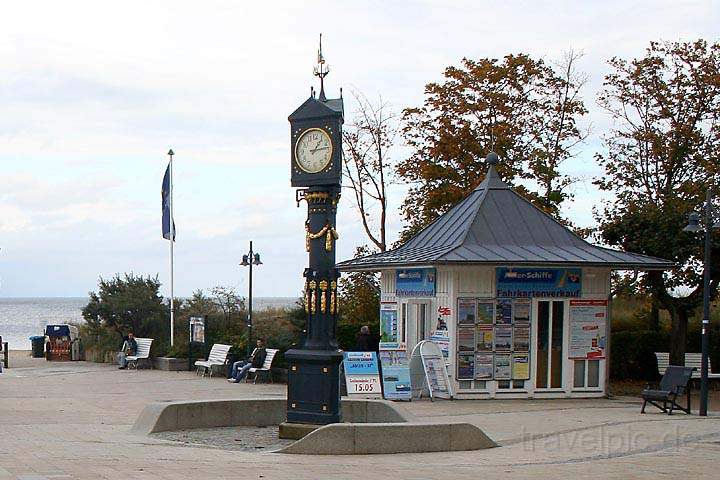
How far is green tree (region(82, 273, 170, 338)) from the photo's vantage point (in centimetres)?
3828

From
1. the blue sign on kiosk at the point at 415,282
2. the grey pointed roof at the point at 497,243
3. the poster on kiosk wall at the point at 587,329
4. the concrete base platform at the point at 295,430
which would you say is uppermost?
the grey pointed roof at the point at 497,243

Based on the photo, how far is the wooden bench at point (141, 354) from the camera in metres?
33.9

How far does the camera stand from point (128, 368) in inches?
1341

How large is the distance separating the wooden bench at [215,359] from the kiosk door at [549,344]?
9694mm

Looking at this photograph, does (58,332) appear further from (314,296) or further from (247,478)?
(247,478)

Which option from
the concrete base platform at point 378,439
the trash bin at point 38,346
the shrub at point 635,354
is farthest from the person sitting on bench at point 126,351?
the concrete base platform at point 378,439

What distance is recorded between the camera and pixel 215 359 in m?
31.2

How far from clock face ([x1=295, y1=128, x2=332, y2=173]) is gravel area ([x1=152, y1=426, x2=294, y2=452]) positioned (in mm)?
4113

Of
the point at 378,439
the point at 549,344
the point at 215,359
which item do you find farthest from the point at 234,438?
the point at 215,359

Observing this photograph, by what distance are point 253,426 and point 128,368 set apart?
53.9 ft

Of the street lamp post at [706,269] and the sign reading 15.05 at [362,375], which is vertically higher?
the street lamp post at [706,269]

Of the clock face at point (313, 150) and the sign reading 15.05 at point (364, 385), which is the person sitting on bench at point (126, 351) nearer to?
the sign reading 15.05 at point (364, 385)

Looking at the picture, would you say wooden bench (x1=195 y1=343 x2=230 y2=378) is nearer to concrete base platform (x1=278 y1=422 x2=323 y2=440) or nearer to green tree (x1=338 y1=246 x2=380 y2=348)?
green tree (x1=338 y1=246 x2=380 y2=348)

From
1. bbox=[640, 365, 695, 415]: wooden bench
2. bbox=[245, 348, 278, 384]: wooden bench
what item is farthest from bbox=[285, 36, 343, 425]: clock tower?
bbox=[245, 348, 278, 384]: wooden bench
